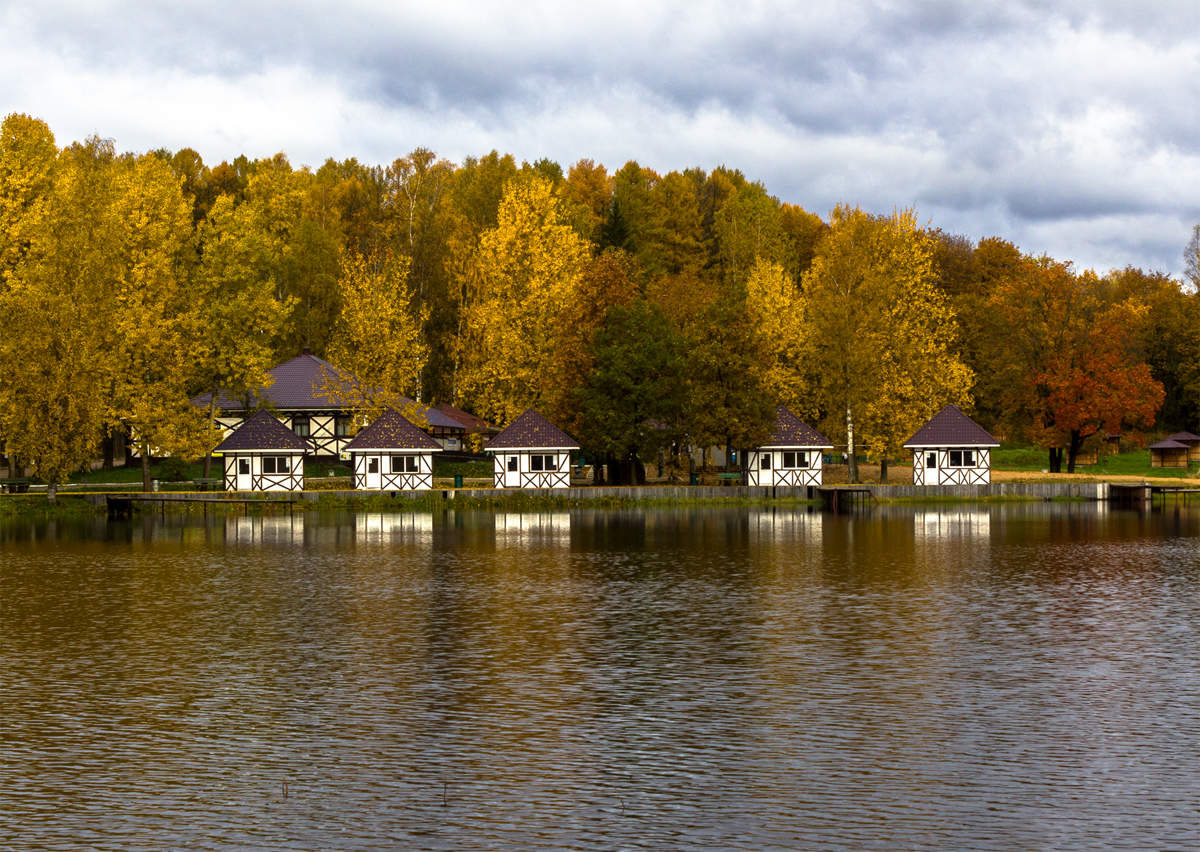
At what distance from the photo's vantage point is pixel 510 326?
97500 mm

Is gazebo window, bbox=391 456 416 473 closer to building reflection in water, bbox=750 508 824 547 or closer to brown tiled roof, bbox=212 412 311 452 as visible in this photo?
brown tiled roof, bbox=212 412 311 452

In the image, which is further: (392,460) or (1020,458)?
(1020,458)

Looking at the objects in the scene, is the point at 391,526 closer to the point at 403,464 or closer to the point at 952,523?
the point at 403,464

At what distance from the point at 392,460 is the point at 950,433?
1726 inches

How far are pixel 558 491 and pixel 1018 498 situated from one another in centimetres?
3563

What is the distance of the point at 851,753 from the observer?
21.4 m

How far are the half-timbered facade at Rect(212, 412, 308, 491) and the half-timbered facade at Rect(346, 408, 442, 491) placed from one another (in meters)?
4.61

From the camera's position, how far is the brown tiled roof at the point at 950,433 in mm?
96438

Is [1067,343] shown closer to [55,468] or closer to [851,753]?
[55,468]

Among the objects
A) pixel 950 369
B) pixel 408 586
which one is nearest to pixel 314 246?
pixel 950 369

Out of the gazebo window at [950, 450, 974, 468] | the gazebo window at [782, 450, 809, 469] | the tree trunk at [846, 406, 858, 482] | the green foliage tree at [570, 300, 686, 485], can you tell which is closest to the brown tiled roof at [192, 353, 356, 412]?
the green foliage tree at [570, 300, 686, 485]

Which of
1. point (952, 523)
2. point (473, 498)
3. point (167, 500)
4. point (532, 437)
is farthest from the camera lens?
point (532, 437)

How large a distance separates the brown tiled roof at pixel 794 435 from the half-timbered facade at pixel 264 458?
3681cm

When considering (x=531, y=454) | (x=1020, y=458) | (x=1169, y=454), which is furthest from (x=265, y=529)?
(x=1169, y=454)
